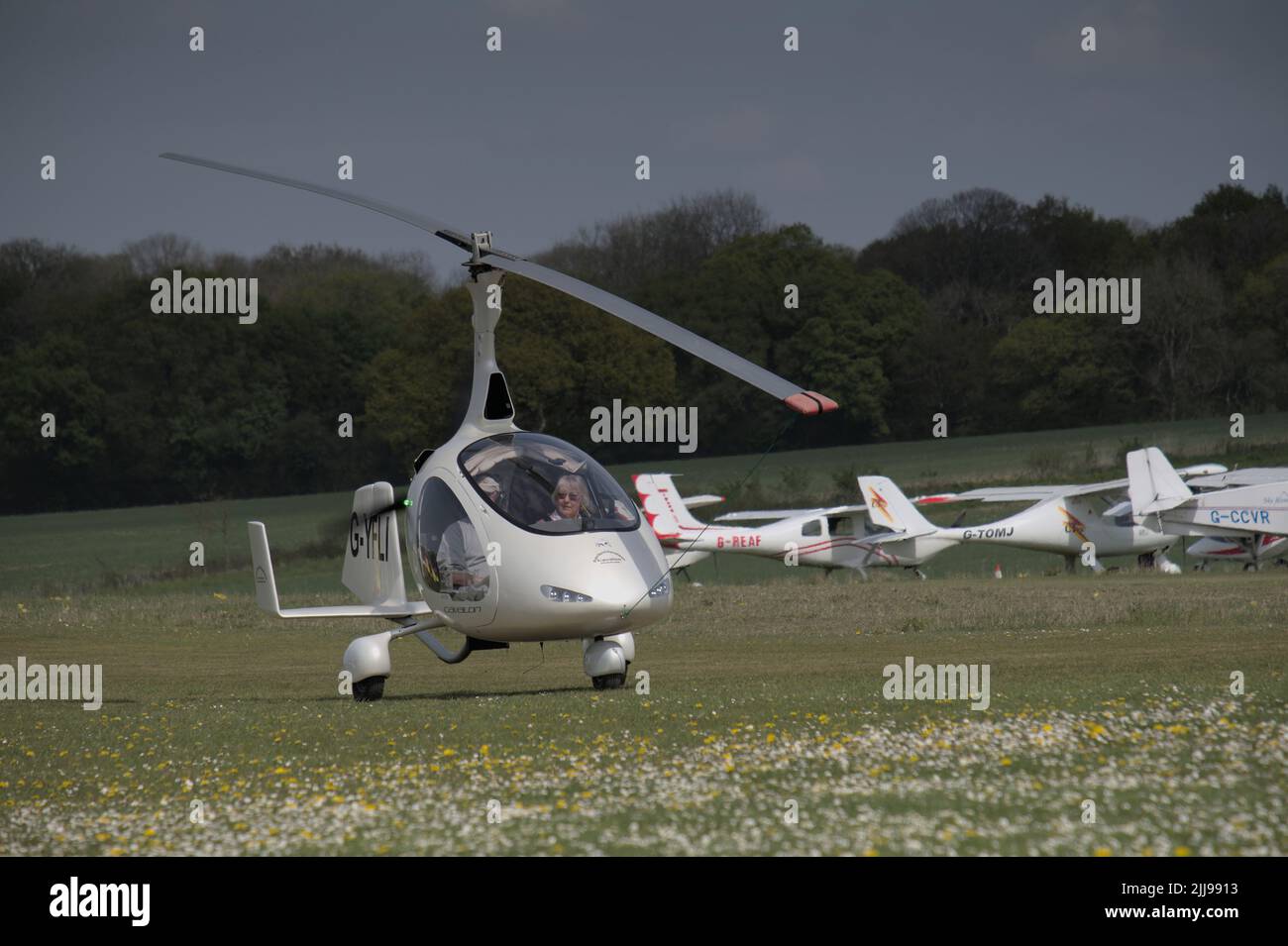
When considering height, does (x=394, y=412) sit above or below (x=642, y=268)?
below

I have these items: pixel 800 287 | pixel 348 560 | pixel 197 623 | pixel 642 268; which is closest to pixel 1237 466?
pixel 800 287

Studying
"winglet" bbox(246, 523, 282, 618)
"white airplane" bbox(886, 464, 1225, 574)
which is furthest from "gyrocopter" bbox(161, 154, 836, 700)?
"white airplane" bbox(886, 464, 1225, 574)

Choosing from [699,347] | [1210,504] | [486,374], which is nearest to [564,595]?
[486,374]

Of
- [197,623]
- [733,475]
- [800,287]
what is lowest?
[197,623]

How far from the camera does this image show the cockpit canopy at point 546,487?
14859 mm

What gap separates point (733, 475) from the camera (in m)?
39.7

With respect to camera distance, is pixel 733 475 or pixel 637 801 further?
pixel 733 475

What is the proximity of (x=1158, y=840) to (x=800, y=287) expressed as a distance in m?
63.9

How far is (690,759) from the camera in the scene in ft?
35.1

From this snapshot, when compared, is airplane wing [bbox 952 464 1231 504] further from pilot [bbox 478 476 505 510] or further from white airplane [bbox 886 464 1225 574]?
pilot [bbox 478 476 505 510]

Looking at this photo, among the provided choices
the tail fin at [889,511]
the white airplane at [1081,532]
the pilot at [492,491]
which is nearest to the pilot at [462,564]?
the pilot at [492,491]

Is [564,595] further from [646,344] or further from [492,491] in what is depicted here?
[646,344]

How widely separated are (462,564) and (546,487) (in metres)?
1.08
